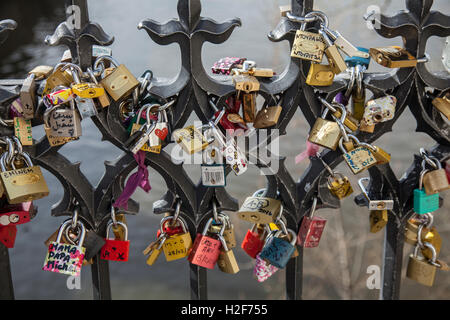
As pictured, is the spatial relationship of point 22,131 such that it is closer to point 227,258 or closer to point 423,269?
point 227,258

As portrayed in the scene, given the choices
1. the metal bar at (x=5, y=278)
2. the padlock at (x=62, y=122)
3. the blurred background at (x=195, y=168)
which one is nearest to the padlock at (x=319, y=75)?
the padlock at (x=62, y=122)

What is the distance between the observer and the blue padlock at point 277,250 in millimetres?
Result: 1395

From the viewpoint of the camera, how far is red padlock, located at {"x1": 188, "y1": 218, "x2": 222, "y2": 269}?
138 cm

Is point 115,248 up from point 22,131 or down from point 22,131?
down

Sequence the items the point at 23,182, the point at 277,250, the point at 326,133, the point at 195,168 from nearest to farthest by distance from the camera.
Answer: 1. the point at 23,182
2. the point at 326,133
3. the point at 277,250
4. the point at 195,168

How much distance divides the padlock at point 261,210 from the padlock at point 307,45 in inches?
16.0

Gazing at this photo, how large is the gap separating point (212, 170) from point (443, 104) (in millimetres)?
645

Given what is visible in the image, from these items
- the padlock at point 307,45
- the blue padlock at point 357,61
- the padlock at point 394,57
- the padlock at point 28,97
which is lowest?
the padlock at point 28,97

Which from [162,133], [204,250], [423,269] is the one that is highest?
[162,133]

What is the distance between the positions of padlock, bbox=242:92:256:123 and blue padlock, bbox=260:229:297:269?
0.34 meters

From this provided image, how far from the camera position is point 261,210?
1366 millimetres

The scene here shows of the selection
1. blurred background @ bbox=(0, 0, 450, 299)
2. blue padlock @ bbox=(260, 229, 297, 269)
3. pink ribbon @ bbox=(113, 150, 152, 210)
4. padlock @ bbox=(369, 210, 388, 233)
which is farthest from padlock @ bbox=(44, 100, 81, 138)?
blurred background @ bbox=(0, 0, 450, 299)

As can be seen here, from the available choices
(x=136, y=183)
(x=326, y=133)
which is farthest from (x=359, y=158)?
(x=136, y=183)

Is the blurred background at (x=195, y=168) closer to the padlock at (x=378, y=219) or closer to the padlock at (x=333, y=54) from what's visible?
the padlock at (x=333, y=54)
